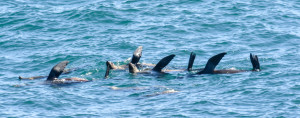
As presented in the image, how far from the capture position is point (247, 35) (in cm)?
2252

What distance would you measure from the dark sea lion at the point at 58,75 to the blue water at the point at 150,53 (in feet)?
1.48

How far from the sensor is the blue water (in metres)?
13.7

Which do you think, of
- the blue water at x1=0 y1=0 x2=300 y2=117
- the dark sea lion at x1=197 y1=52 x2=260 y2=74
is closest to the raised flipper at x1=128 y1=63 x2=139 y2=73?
the blue water at x1=0 y1=0 x2=300 y2=117

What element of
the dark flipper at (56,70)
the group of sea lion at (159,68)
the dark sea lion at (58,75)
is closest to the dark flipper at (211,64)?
the group of sea lion at (159,68)

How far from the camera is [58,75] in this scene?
1673 centimetres

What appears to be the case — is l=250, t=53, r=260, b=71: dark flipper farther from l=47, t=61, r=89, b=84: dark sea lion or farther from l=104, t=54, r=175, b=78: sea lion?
l=47, t=61, r=89, b=84: dark sea lion

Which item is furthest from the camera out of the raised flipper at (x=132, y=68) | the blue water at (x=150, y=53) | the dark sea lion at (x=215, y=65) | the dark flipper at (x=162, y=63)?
the raised flipper at (x=132, y=68)

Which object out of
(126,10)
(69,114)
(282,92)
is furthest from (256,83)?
(126,10)

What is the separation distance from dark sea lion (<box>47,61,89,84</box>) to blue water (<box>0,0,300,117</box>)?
45cm

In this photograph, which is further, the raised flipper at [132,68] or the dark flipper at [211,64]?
the raised flipper at [132,68]

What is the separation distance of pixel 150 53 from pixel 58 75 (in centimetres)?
502

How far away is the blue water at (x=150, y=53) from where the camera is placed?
1367 centimetres

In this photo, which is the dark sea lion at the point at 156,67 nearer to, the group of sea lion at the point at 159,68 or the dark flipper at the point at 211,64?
the group of sea lion at the point at 159,68

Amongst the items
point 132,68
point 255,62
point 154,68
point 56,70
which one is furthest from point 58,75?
point 255,62
